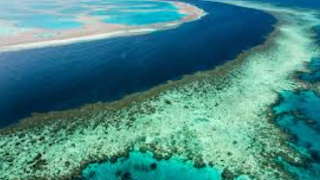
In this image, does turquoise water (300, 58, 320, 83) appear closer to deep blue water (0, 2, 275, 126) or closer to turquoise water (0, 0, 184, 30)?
deep blue water (0, 2, 275, 126)

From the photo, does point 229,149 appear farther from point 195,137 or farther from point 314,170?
point 314,170

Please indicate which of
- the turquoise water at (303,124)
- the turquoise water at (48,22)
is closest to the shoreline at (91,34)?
the turquoise water at (48,22)

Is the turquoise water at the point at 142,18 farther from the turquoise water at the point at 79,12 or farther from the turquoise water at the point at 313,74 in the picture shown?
the turquoise water at the point at 313,74

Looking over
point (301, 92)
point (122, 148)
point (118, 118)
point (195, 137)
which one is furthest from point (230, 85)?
point (122, 148)

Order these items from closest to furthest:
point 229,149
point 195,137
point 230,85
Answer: point 229,149, point 195,137, point 230,85

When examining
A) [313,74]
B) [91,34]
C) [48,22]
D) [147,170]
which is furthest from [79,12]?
[147,170]

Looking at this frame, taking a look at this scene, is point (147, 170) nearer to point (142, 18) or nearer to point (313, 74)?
point (313, 74)
